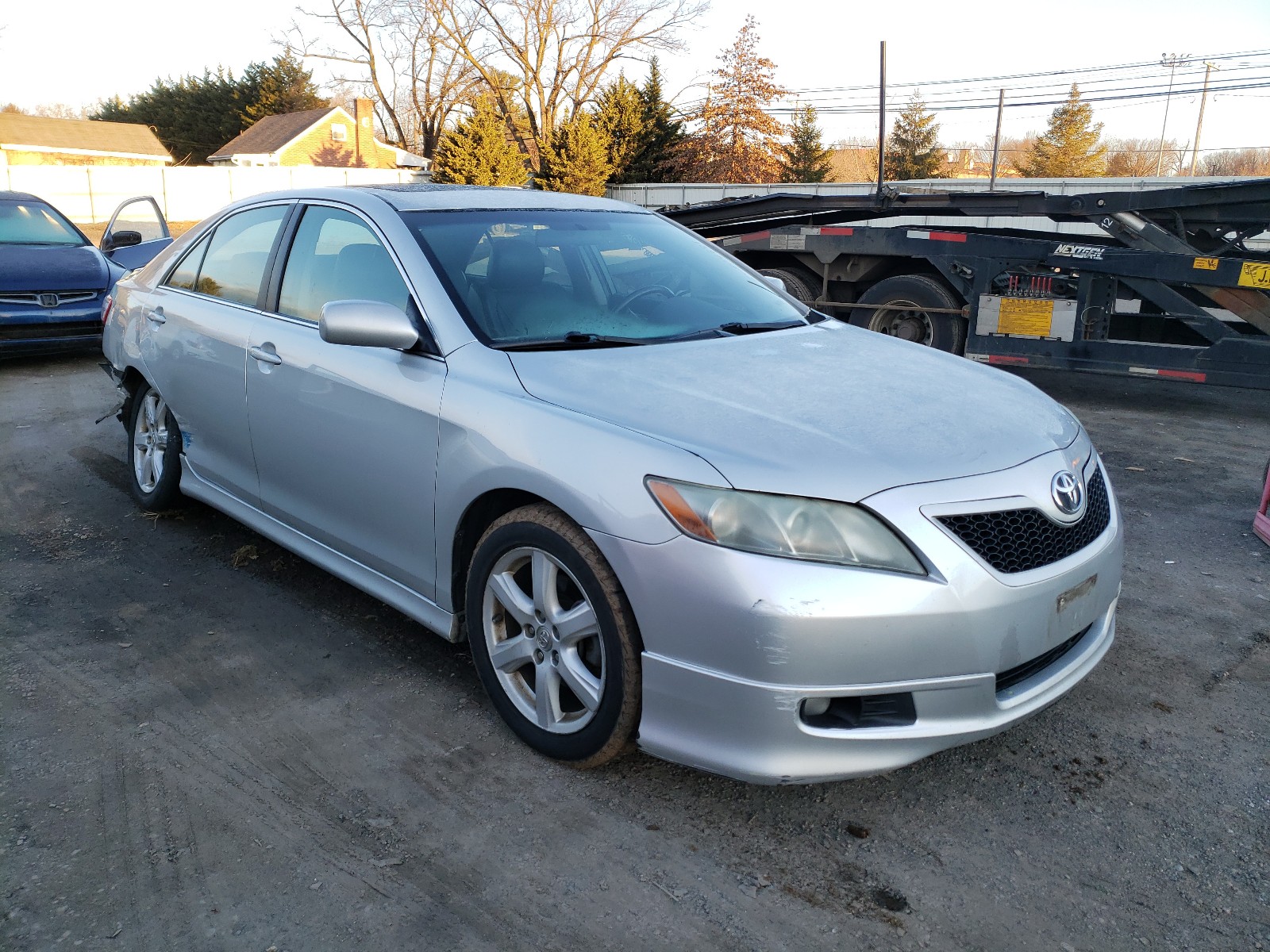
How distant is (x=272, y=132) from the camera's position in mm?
57656

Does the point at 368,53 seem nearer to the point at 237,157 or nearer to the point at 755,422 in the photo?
the point at 237,157

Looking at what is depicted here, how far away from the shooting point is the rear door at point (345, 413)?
318cm

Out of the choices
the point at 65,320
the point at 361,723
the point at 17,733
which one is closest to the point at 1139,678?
the point at 361,723

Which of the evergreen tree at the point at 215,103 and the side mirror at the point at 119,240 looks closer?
the side mirror at the point at 119,240

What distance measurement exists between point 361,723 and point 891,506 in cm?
179

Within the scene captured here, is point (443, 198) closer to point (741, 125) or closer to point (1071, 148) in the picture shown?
point (741, 125)

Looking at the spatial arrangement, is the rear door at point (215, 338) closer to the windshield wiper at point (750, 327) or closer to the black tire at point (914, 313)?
the windshield wiper at point (750, 327)

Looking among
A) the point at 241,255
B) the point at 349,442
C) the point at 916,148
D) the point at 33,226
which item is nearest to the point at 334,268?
the point at 349,442

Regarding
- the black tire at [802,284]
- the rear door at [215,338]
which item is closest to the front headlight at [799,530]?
the rear door at [215,338]

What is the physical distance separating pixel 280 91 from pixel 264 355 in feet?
218

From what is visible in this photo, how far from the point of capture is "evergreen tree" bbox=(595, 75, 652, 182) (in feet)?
121

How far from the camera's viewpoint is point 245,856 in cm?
247

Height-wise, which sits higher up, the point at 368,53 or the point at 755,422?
the point at 368,53

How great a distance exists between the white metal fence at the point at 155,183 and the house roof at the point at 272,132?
2005 centimetres
